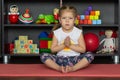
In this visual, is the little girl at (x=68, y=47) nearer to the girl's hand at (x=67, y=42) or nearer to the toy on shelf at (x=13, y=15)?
the girl's hand at (x=67, y=42)

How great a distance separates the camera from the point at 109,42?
3.31m

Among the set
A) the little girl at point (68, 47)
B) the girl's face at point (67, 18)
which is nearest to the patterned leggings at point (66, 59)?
the little girl at point (68, 47)

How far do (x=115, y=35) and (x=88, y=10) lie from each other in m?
0.42

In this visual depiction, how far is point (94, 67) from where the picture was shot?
2295 mm

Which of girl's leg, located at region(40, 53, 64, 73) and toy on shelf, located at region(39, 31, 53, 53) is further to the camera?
toy on shelf, located at region(39, 31, 53, 53)

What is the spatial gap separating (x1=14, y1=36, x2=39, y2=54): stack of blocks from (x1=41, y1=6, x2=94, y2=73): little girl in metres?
0.87

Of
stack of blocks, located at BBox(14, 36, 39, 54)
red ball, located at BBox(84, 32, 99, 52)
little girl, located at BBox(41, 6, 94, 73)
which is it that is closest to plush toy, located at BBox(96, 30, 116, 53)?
red ball, located at BBox(84, 32, 99, 52)

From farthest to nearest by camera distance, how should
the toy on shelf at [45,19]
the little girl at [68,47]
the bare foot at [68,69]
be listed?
the toy on shelf at [45,19], the little girl at [68,47], the bare foot at [68,69]

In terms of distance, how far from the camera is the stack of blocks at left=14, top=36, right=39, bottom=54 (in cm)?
323

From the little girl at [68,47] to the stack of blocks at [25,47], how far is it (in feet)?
2.85

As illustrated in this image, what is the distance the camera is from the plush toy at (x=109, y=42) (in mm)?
3279

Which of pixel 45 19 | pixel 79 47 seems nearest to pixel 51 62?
pixel 79 47

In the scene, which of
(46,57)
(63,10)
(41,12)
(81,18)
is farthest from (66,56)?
(41,12)

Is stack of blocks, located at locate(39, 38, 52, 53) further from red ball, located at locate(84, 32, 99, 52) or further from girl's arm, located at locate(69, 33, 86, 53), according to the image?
girl's arm, located at locate(69, 33, 86, 53)
